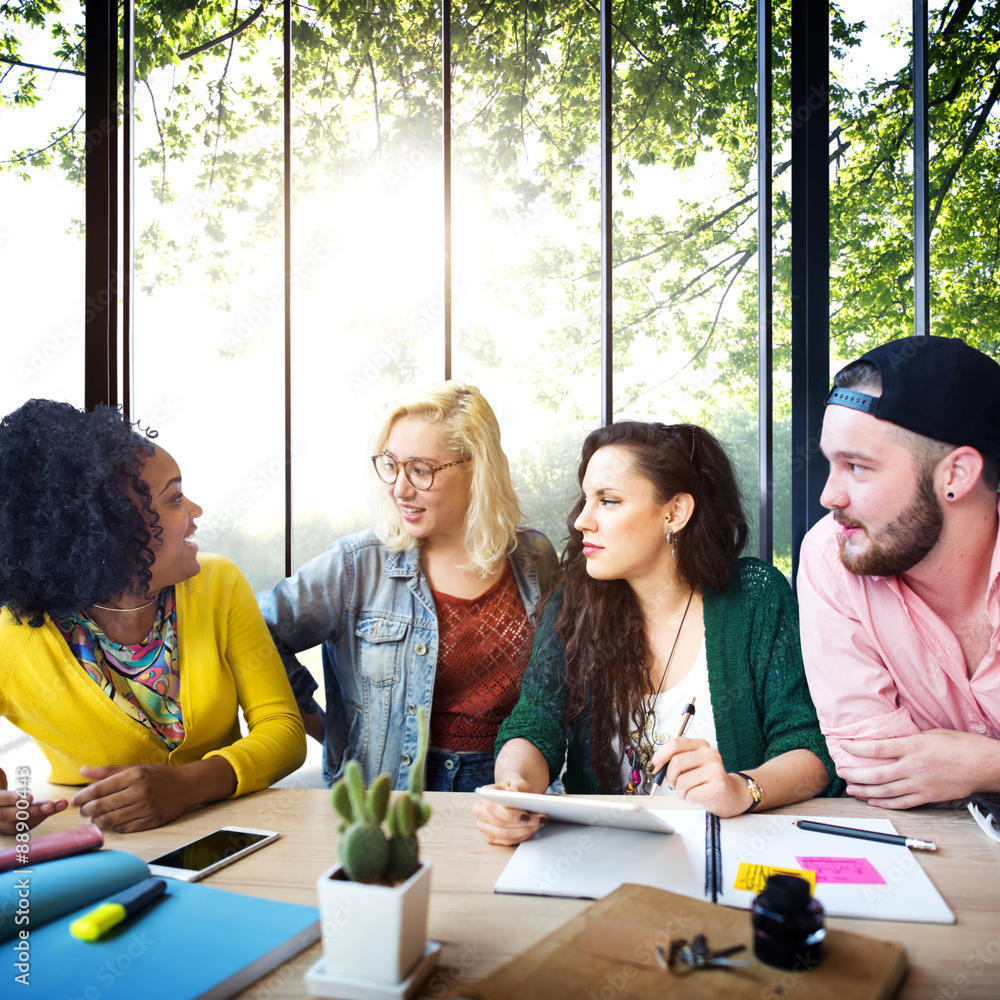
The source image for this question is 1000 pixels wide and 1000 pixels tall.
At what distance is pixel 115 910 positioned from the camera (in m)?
0.85

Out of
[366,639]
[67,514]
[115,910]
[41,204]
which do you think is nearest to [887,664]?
[366,639]

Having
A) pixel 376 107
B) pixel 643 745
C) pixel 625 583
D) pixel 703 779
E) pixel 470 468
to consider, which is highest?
pixel 376 107

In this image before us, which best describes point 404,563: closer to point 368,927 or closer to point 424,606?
point 424,606

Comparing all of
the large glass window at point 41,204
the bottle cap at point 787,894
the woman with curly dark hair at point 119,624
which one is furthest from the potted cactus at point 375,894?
the large glass window at point 41,204

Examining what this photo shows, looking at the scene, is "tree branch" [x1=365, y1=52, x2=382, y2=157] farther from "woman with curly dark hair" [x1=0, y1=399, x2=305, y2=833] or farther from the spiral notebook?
the spiral notebook

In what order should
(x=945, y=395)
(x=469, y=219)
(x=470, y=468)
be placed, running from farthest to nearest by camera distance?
(x=469, y=219) → (x=470, y=468) → (x=945, y=395)

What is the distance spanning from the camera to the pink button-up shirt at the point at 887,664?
4.56 feet

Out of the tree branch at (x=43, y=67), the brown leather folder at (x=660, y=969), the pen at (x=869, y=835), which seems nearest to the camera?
the brown leather folder at (x=660, y=969)

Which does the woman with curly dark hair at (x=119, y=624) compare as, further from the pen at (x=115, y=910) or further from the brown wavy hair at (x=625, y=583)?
the brown wavy hair at (x=625, y=583)

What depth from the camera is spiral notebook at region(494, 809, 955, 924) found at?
3.04ft

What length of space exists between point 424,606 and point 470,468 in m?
0.41

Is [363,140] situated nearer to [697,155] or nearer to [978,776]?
[697,155]

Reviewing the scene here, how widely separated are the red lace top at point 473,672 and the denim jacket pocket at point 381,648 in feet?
0.36

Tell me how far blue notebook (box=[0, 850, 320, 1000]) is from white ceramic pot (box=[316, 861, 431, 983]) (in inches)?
5.1
